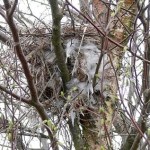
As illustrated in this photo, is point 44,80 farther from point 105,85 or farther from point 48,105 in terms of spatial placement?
point 105,85

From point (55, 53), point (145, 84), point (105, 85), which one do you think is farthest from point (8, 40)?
point (145, 84)

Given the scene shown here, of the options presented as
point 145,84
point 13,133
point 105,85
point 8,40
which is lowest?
point 13,133

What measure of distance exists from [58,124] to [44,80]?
18.8 inches

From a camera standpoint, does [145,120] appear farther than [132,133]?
No

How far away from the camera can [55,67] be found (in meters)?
3.29

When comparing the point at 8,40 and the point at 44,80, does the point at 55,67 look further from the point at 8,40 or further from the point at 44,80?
the point at 8,40

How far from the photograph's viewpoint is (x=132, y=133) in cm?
311

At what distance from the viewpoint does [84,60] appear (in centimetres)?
330

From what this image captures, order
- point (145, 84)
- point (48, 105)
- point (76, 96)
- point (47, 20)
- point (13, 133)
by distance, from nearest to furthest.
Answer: point (13, 133), point (145, 84), point (76, 96), point (48, 105), point (47, 20)

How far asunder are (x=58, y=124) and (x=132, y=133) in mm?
560

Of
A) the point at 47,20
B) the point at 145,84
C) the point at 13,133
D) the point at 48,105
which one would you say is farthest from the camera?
the point at 47,20

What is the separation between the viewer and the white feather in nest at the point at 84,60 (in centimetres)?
321

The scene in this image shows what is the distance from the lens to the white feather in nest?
321 centimetres

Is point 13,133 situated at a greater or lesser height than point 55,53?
lesser
